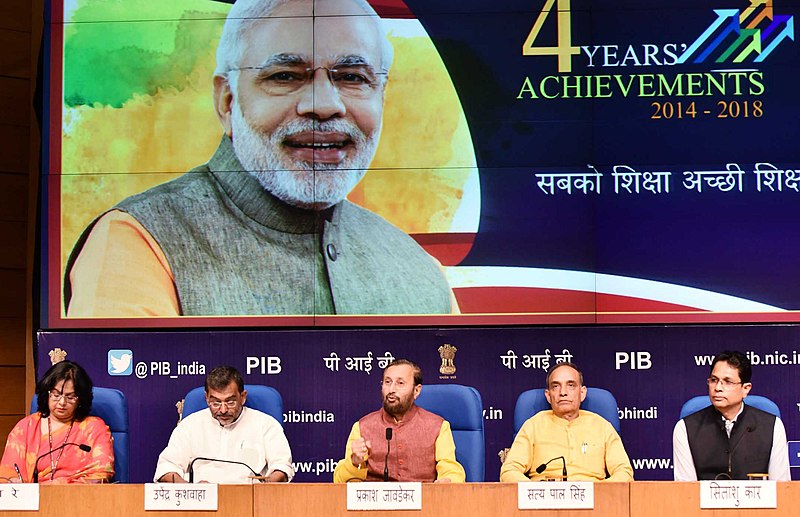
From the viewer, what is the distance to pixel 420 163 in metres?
5.55

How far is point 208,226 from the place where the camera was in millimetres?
5602

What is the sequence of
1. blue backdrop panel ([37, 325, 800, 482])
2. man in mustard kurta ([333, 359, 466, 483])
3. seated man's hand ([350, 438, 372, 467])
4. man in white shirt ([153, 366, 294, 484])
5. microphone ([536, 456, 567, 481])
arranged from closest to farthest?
microphone ([536, 456, 567, 481]) → seated man's hand ([350, 438, 372, 467]) → man in mustard kurta ([333, 359, 466, 483]) → man in white shirt ([153, 366, 294, 484]) → blue backdrop panel ([37, 325, 800, 482])

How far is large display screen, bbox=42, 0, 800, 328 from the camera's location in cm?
546

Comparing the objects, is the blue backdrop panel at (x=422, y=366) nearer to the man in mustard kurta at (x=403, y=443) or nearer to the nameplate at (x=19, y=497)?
the man in mustard kurta at (x=403, y=443)

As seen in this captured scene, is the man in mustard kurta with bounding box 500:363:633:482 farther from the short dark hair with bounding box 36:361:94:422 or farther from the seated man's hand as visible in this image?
the short dark hair with bounding box 36:361:94:422

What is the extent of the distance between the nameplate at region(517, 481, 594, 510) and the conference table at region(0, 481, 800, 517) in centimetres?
2

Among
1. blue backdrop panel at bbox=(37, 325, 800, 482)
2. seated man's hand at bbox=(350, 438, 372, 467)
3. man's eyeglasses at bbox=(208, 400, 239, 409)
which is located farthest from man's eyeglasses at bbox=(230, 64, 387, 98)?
seated man's hand at bbox=(350, 438, 372, 467)

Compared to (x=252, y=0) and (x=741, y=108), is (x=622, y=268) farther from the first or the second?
(x=252, y=0)

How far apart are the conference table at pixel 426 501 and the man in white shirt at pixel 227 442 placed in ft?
2.85

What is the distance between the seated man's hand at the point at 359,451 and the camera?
172 inches

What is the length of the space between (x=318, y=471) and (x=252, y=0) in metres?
2.23

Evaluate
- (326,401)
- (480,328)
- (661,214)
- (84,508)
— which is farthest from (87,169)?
(661,214)

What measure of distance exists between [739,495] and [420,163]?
2479 millimetres

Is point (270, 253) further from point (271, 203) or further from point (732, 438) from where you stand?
point (732, 438)
